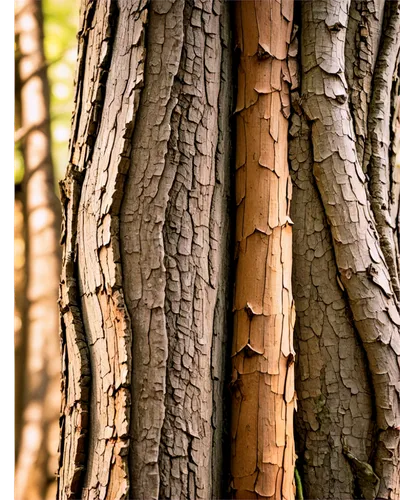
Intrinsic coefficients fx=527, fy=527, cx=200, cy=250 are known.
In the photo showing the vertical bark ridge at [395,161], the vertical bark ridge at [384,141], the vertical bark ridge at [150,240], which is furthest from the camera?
the vertical bark ridge at [395,161]

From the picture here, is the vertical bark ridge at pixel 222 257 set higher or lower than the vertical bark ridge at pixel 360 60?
lower

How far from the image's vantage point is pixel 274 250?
1136 mm

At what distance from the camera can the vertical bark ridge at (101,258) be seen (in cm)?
100

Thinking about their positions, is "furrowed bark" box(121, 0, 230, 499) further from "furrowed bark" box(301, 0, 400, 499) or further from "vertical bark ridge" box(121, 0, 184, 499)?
"furrowed bark" box(301, 0, 400, 499)

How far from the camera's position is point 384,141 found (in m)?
1.35

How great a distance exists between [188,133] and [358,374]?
2.12 ft

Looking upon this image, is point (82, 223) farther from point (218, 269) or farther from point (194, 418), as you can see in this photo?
point (194, 418)

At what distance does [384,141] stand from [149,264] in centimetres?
72

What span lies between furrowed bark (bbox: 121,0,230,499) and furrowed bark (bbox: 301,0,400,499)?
0.76 ft

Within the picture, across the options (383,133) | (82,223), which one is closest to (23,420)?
(82,223)

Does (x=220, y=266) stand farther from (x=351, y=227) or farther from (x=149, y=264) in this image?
(x=351, y=227)

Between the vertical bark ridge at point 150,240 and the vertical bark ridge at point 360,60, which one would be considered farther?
the vertical bark ridge at point 360,60

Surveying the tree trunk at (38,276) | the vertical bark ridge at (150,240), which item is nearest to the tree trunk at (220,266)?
the vertical bark ridge at (150,240)

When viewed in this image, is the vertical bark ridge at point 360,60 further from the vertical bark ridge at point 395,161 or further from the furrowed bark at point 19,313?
the furrowed bark at point 19,313
